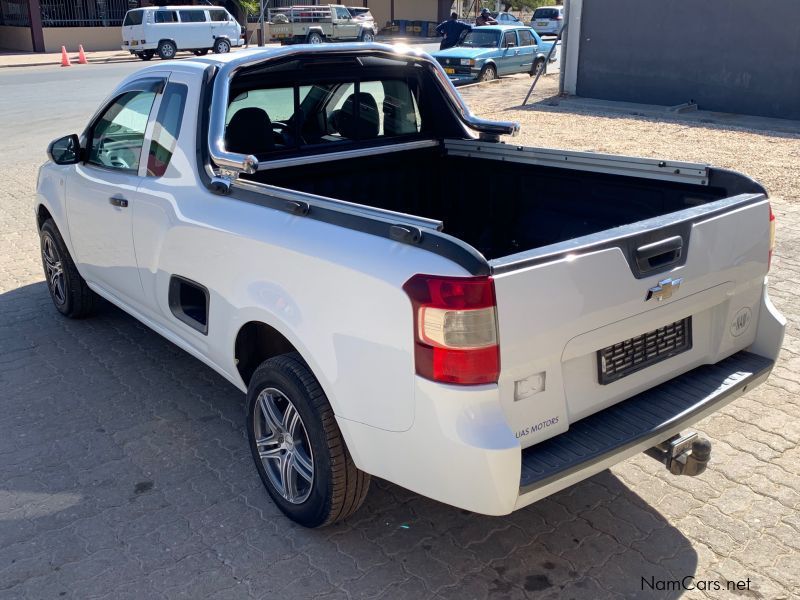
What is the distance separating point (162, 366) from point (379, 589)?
2570mm

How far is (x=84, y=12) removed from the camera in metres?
39.2

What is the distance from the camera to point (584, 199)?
168 inches

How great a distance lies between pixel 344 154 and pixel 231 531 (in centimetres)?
227

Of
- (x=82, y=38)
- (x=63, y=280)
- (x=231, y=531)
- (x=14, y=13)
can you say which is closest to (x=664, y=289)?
(x=231, y=531)

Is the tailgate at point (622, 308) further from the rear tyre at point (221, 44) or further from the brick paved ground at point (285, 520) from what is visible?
the rear tyre at point (221, 44)

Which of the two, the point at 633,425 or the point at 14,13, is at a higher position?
the point at 14,13

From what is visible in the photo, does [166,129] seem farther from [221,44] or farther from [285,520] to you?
[221,44]

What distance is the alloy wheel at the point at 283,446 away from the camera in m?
3.38

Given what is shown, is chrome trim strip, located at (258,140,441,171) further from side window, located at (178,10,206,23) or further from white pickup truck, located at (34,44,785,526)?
side window, located at (178,10,206,23)

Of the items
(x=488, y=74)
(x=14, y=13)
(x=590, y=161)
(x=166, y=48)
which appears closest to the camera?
(x=590, y=161)

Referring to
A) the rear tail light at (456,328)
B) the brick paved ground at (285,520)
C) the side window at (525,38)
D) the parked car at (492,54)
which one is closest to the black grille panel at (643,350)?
the rear tail light at (456,328)

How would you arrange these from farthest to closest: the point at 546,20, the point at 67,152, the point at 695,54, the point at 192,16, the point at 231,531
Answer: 1. the point at 546,20
2. the point at 192,16
3. the point at 695,54
4. the point at 67,152
5. the point at 231,531

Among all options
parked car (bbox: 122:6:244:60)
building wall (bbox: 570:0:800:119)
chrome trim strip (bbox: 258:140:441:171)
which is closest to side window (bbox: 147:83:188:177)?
chrome trim strip (bbox: 258:140:441:171)

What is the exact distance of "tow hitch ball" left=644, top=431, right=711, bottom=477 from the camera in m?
3.13
